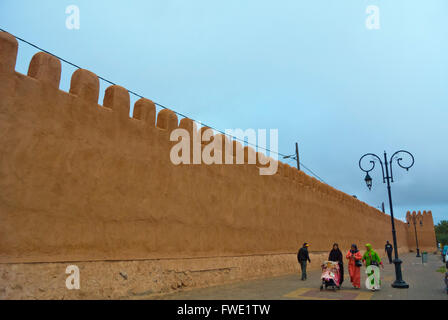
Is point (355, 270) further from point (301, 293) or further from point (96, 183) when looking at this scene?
point (96, 183)

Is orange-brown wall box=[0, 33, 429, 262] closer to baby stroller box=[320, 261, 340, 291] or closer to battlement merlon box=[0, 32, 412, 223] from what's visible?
battlement merlon box=[0, 32, 412, 223]

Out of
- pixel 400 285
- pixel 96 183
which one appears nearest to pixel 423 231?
pixel 400 285

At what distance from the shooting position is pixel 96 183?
7.71m

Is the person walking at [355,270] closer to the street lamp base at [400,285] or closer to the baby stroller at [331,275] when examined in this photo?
the baby stroller at [331,275]

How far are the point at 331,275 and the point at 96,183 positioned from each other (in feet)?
23.7

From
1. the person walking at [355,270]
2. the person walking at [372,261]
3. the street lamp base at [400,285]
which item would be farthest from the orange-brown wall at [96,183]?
the street lamp base at [400,285]

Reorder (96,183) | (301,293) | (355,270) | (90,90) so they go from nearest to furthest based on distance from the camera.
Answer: (96,183) → (90,90) → (301,293) → (355,270)

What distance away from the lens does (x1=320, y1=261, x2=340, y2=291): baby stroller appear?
10047mm

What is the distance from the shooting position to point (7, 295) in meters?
5.86

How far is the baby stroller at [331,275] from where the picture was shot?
1005 centimetres

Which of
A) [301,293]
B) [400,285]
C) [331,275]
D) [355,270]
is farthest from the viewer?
[355,270]
